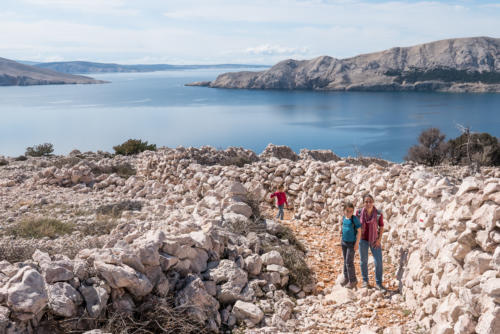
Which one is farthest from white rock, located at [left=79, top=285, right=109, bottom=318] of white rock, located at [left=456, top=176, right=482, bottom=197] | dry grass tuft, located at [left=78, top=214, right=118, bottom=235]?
white rock, located at [left=456, top=176, right=482, bottom=197]

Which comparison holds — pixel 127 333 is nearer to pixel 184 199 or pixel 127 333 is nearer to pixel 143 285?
pixel 143 285

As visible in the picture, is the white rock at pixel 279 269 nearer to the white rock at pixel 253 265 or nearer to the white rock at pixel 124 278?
the white rock at pixel 253 265

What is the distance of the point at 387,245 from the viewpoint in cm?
708

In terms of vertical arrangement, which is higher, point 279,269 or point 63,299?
point 63,299

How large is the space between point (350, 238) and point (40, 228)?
→ 5.50 metres

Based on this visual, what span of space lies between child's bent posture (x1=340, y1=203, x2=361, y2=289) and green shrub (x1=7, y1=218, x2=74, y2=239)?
504cm

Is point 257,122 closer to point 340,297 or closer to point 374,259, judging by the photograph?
point 374,259

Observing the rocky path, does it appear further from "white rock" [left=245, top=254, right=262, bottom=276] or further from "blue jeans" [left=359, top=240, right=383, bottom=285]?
"white rock" [left=245, top=254, right=262, bottom=276]

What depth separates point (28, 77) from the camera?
16175cm

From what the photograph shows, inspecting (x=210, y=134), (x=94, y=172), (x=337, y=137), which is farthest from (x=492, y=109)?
(x=94, y=172)

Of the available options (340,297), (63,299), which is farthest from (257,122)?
(63,299)

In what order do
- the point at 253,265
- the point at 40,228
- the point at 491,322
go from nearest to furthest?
the point at 491,322 < the point at 253,265 < the point at 40,228

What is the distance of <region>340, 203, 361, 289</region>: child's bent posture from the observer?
226 inches

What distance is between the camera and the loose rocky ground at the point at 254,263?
395cm
